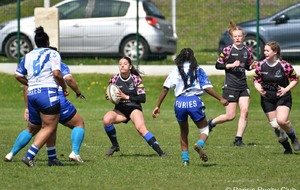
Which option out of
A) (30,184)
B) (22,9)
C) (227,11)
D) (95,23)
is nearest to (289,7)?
(227,11)

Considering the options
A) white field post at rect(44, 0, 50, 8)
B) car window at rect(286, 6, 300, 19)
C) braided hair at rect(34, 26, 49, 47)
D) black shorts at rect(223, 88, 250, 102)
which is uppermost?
braided hair at rect(34, 26, 49, 47)

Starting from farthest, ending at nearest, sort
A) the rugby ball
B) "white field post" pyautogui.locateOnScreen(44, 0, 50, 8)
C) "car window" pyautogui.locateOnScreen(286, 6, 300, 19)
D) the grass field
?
"white field post" pyautogui.locateOnScreen(44, 0, 50, 8)
"car window" pyautogui.locateOnScreen(286, 6, 300, 19)
the rugby ball
the grass field

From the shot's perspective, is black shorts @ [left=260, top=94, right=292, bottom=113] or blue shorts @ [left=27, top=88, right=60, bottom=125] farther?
black shorts @ [left=260, top=94, right=292, bottom=113]

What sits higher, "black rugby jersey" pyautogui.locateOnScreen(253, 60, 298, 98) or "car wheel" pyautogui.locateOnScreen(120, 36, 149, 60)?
"black rugby jersey" pyautogui.locateOnScreen(253, 60, 298, 98)

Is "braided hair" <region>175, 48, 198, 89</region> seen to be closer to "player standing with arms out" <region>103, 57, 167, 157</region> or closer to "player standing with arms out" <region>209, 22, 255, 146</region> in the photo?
"player standing with arms out" <region>103, 57, 167, 157</region>

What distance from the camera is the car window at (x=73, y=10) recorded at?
1011 inches

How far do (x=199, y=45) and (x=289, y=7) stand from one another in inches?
104

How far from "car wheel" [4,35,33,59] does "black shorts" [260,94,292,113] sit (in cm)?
1305

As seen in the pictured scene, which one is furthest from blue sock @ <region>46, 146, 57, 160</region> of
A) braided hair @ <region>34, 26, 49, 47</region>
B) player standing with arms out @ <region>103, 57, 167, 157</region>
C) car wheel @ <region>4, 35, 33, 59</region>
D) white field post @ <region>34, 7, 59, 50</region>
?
car wheel @ <region>4, 35, 33, 59</region>

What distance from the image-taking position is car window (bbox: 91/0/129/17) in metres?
25.6

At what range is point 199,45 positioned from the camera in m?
25.8

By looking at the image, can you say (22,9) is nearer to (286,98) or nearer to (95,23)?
(95,23)

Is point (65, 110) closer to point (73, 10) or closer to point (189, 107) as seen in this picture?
point (189, 107)

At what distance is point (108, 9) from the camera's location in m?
25.6
